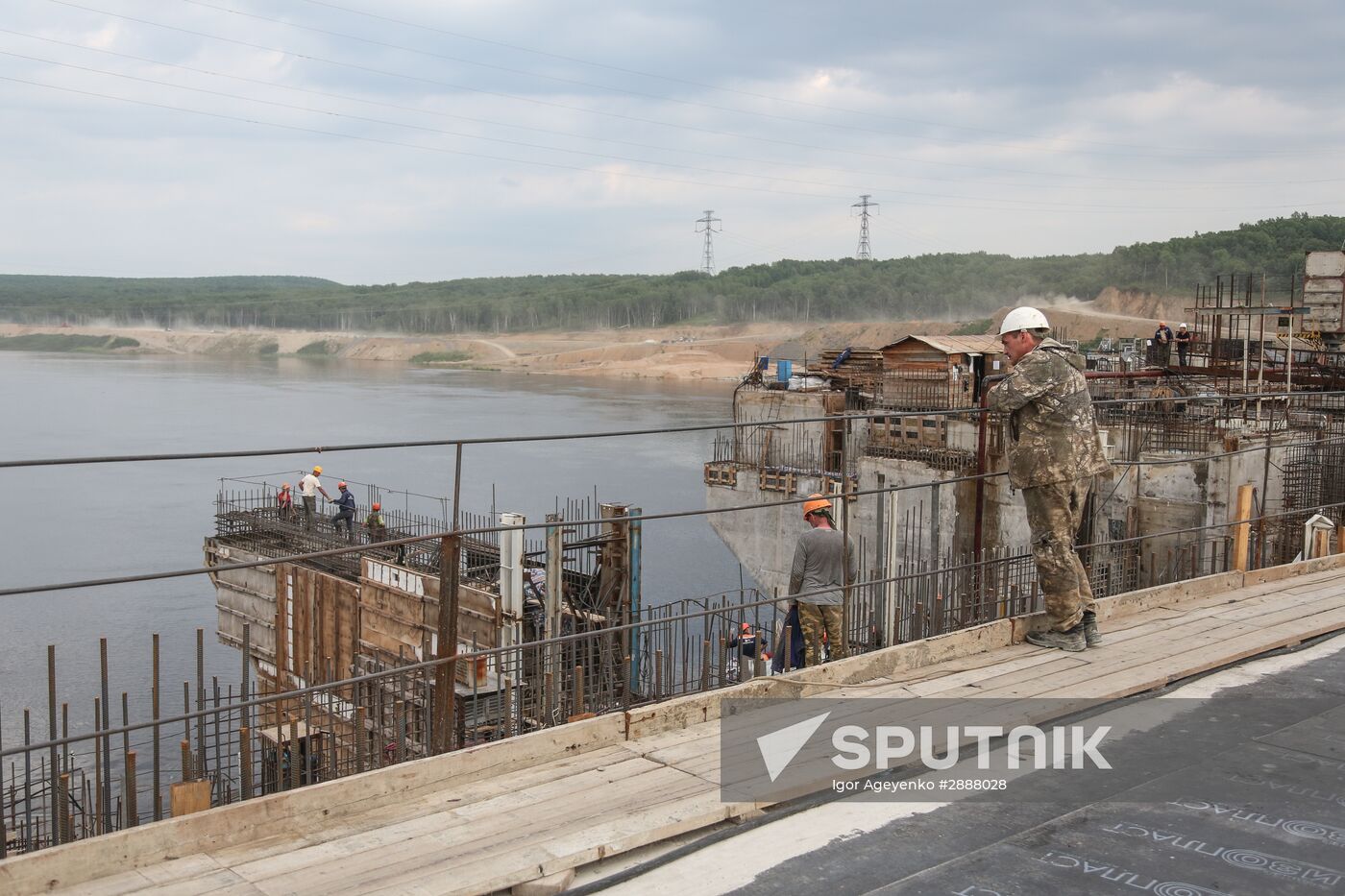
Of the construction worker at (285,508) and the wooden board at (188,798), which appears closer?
the wooden board at (188,798)

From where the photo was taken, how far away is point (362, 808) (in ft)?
14.5

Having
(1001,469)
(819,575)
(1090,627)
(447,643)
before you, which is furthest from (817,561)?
(1001,469)

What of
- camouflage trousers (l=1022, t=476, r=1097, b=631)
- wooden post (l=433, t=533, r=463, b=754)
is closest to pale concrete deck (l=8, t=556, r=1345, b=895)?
camouflage trousers (l=1022, t=476, r=1097, b=631)

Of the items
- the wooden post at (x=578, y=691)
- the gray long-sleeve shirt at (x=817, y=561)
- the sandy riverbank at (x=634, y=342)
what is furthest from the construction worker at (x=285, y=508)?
the sandy riverbank at (x=634, y=342)

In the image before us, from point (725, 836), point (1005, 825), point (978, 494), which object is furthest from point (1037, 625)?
point (725, 836)

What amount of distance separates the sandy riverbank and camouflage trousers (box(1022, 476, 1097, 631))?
8141 cm

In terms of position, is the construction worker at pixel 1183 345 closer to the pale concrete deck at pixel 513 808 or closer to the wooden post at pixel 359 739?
the pale concrete deck at pixel 513 808

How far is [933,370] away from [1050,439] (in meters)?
22.4

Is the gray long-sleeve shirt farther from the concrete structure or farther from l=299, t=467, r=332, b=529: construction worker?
l=299, t=467, r=332, b=529: construction worker

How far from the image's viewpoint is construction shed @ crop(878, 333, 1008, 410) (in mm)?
27109

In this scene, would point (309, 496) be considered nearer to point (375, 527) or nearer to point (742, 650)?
point (375, 527)

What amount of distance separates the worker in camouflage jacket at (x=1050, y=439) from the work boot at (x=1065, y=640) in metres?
0.13

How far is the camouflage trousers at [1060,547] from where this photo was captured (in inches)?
251

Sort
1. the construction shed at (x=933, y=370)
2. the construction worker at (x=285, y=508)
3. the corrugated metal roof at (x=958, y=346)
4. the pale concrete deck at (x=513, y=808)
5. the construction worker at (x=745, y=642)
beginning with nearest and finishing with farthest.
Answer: the pale concrete deck at (x=513, y=808) < the construction worker at (x=745, y=642) < the construction worker at (x=285, y=508) < the construction shed at (x=933, y=370) < the corrugated metal roof at (x=958, y=346)
